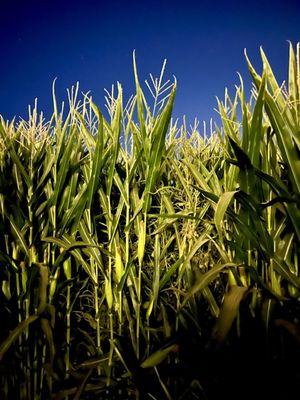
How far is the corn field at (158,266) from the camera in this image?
3.28 ft

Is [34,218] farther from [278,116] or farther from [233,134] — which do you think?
[278,116]

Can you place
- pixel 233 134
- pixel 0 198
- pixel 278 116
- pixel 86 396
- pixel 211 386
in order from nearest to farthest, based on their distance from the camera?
pixel 278 116 < pixel 211 386 < pixel 233 134 < pixel 86 396 < pixel 0 198

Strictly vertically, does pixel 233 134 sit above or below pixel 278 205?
above

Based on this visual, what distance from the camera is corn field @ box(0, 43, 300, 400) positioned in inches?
39.4

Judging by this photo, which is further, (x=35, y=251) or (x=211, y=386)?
(x=35, y=251)

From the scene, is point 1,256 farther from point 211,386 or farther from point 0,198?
point 211,386

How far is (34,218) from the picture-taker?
4.88 feet

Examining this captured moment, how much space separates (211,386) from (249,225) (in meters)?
0.61

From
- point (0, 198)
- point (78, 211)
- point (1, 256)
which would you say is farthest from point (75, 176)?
point (1, 256)

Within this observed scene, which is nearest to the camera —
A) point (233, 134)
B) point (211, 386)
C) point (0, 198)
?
point (211, 386)

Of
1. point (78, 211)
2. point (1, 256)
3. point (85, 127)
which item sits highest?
point (85, 127)

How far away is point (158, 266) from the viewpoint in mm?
1383

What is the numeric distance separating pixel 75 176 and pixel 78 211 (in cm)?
20

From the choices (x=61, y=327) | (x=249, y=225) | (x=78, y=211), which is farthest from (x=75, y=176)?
(x=249, y=225)
